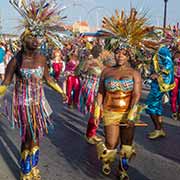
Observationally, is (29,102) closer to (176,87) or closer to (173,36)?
(173,36)

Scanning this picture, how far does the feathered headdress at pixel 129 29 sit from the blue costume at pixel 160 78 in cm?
128

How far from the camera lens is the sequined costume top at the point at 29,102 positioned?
4184mm

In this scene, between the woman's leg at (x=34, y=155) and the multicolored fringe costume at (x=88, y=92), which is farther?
the multicolored fringe costume at (x=88, y=92)

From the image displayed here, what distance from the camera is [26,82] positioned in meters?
4.19

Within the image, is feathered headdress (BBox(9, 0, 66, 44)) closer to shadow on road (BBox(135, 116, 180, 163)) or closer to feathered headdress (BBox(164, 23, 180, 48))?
shadow on road (BBox(135, 116, 180, 163))

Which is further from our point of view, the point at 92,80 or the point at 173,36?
the point at 173,36

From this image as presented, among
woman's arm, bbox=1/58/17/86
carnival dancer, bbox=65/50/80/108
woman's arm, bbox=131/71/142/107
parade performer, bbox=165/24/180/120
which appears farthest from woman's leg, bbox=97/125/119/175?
carnival dancer, bbox=65/50/80/108

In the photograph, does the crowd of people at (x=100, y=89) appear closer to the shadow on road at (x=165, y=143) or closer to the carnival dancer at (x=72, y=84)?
the shadow on road at (x=165, y=143)

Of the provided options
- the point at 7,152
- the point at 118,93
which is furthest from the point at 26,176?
the point at 118,93

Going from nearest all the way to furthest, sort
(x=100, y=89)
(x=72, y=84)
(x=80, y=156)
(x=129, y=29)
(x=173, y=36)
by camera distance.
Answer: (x=100, y=89)
(x=129, y=29)
(x=80, y=156)
(x=173, y=36)
(x=72, y=84)

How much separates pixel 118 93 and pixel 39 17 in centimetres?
142

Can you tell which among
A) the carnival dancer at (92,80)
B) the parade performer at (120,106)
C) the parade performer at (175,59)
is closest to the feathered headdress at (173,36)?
the parade performer at (175,59)

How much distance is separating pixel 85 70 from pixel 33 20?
6.11 feet

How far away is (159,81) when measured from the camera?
623 centimetres
